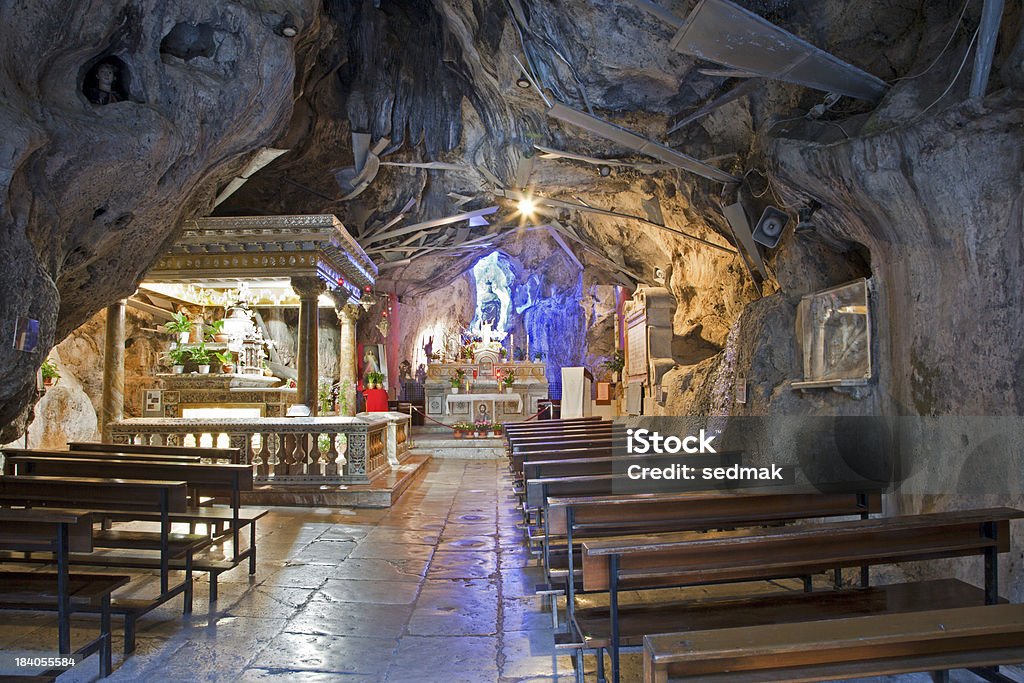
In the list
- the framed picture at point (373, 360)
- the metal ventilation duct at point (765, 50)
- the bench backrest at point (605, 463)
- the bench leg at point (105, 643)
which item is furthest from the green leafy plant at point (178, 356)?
the metal ventilation duct at point (765, 50)

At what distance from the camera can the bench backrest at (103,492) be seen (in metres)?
3.65

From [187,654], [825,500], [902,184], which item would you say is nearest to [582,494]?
[825,500]

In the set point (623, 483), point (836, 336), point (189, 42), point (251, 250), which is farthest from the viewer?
point (251, 250)

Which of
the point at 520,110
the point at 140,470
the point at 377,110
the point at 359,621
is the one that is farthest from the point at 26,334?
the point at 377,110

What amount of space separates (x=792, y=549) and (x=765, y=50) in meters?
4.56

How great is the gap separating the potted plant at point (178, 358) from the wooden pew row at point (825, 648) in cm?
1104

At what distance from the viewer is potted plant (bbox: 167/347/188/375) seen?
10.9 metres

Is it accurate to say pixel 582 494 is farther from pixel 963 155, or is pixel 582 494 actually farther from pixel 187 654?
pixel 963 155

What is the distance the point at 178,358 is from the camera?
10.9 metres

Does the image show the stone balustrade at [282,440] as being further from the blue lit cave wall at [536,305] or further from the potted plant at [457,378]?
the blue lit cave wall at [536,305]

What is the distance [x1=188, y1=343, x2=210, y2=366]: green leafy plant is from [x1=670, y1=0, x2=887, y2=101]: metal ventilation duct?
30.0 ft

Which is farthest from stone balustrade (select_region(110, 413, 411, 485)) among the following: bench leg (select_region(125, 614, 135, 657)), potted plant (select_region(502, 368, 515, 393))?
potted plant (select_region(502, 368, 515, 393))

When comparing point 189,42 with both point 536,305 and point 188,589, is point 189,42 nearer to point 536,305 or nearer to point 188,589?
point 188,589

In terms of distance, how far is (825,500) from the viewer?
11.6ft
